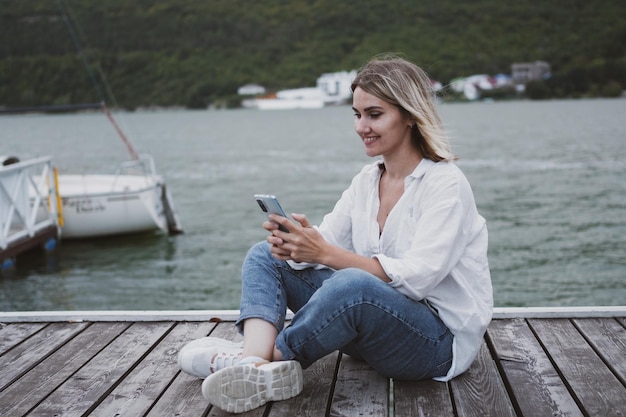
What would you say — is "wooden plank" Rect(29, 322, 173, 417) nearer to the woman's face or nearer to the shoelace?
the shoelace

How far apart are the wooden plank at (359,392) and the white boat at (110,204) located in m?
12.1

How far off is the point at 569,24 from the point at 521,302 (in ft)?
298

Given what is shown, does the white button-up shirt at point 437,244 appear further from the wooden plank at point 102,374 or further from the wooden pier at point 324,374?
the wooden plank at point 102,374

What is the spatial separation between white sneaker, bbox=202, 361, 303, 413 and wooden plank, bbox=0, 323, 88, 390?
103cm

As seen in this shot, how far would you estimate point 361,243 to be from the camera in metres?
3.08

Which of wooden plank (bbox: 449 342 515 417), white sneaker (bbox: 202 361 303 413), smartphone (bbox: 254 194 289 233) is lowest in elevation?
wooden plank (bbox: 449 342 515 417)

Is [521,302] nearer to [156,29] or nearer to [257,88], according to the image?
[156,29]

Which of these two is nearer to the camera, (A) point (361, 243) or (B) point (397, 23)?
(A) point (361, 243)

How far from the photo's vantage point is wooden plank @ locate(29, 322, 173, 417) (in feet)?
9.47

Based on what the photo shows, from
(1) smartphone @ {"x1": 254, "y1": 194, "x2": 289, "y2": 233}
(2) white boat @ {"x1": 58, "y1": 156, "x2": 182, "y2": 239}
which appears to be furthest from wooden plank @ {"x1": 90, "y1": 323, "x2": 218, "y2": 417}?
(2) white boat @ {"x1": 58, "y1": 156, "x2": 182, "y2": 239}

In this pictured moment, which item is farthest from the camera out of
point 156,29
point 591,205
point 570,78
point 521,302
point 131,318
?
point 570,78

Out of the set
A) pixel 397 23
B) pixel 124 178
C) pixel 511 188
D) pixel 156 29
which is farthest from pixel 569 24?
pixel 124 178

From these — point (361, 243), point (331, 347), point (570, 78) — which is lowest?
point (570, 78)

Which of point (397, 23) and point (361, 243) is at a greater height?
point (361, 243)
